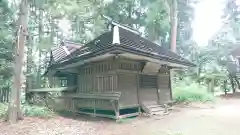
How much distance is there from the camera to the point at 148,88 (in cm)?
1101

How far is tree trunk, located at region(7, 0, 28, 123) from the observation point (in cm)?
757

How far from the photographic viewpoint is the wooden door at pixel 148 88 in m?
10.6

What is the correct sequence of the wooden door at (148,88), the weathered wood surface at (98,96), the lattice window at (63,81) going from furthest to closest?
the lattice window at (63,81), the wooden door at (148,88), the weathered wood surface at (98,96)

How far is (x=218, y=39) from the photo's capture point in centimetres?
2280

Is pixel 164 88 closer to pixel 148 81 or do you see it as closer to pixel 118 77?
pixel 148 81

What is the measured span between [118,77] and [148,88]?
2319 mm

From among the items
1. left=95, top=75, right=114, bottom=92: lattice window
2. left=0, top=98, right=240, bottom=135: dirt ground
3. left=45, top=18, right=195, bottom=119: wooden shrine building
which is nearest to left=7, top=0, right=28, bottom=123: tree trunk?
left=0, top=98, right=240, bottom=135: dirt ground

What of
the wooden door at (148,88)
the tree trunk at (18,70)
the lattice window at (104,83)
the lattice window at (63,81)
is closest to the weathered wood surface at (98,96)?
the lattice window at (104,83)

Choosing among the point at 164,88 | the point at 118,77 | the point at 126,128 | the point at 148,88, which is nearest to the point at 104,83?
the point at 118,77

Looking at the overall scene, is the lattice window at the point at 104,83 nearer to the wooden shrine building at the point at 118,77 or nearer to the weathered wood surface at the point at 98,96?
the wooden shrine building at the point at 118,77

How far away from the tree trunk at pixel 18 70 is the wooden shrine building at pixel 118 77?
101 inches

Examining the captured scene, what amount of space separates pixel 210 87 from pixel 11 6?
18126 millimetres

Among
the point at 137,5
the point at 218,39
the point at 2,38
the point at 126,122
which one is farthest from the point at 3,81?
the point at 218,39

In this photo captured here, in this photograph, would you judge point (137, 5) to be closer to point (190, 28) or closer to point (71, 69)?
point (190, 28)
